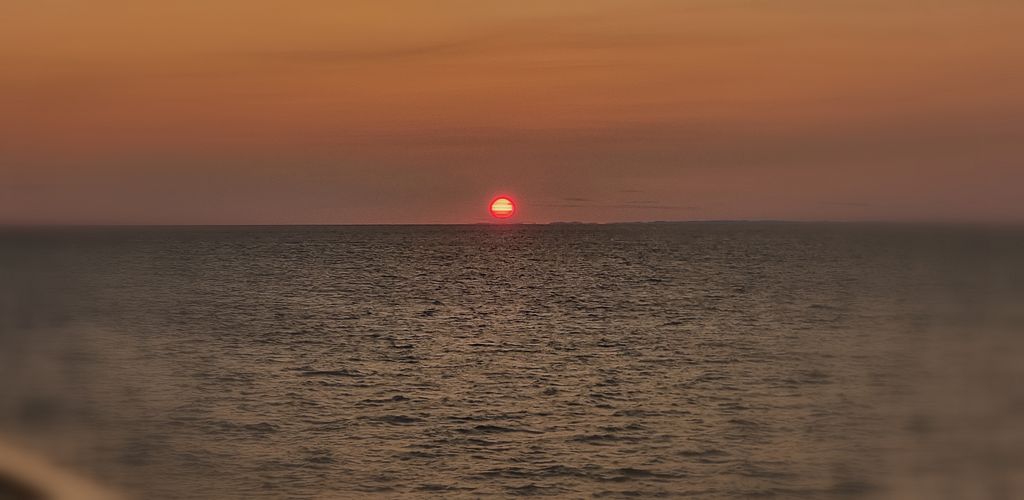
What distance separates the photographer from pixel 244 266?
140875 mm

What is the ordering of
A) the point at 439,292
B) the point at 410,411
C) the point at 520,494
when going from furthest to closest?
the point at 439,292
the point at 410,411
the point at 520,494

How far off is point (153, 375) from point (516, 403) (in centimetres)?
1692

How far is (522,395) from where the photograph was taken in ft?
116

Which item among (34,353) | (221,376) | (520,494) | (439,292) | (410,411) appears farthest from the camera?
(439,292)

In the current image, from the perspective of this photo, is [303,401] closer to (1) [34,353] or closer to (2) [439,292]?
(1) [34,353]

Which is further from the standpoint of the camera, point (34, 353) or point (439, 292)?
point (439, 292)

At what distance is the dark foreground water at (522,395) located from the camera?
25.3m

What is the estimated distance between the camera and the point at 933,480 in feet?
85.8

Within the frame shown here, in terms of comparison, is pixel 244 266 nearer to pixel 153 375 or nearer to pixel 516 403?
pixel 153 375

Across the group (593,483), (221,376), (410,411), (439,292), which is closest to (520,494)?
(593,483)

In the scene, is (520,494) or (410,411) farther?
(410,411)

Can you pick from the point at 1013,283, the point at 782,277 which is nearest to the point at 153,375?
the point at 782,277

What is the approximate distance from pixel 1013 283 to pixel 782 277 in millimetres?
25964

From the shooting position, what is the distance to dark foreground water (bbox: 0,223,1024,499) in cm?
2527
